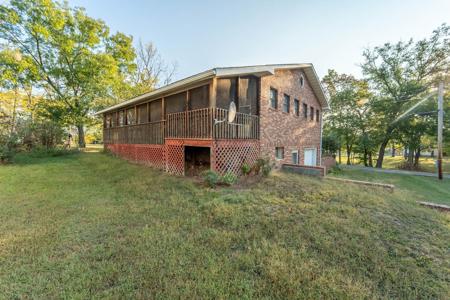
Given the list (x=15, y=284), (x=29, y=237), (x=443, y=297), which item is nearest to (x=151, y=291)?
(x=15, y=284)

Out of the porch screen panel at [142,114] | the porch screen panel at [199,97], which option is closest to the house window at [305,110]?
the porch screen panel at [199,97]

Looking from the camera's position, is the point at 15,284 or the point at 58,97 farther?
the point at 58,97

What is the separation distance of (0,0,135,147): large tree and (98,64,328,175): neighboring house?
917 centimetres

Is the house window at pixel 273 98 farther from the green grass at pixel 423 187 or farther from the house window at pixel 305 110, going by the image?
the green grass at pixel 423 187

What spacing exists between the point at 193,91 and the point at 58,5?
1833cm

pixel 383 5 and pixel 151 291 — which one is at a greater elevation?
pixel 383 5

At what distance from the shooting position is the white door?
1353cm

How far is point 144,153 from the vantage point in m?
10.7

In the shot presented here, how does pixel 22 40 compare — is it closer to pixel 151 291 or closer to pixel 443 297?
pixel 151 291

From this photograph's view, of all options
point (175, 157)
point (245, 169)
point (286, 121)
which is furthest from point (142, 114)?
point (286, 121)

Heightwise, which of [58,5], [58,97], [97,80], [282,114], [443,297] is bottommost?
[443,297]

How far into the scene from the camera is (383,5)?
922 cm

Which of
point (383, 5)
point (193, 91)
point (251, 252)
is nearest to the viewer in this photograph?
point (251, 252)

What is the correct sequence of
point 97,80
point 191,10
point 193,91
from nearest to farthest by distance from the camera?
point 193,91, point 191,10, point 97,80
